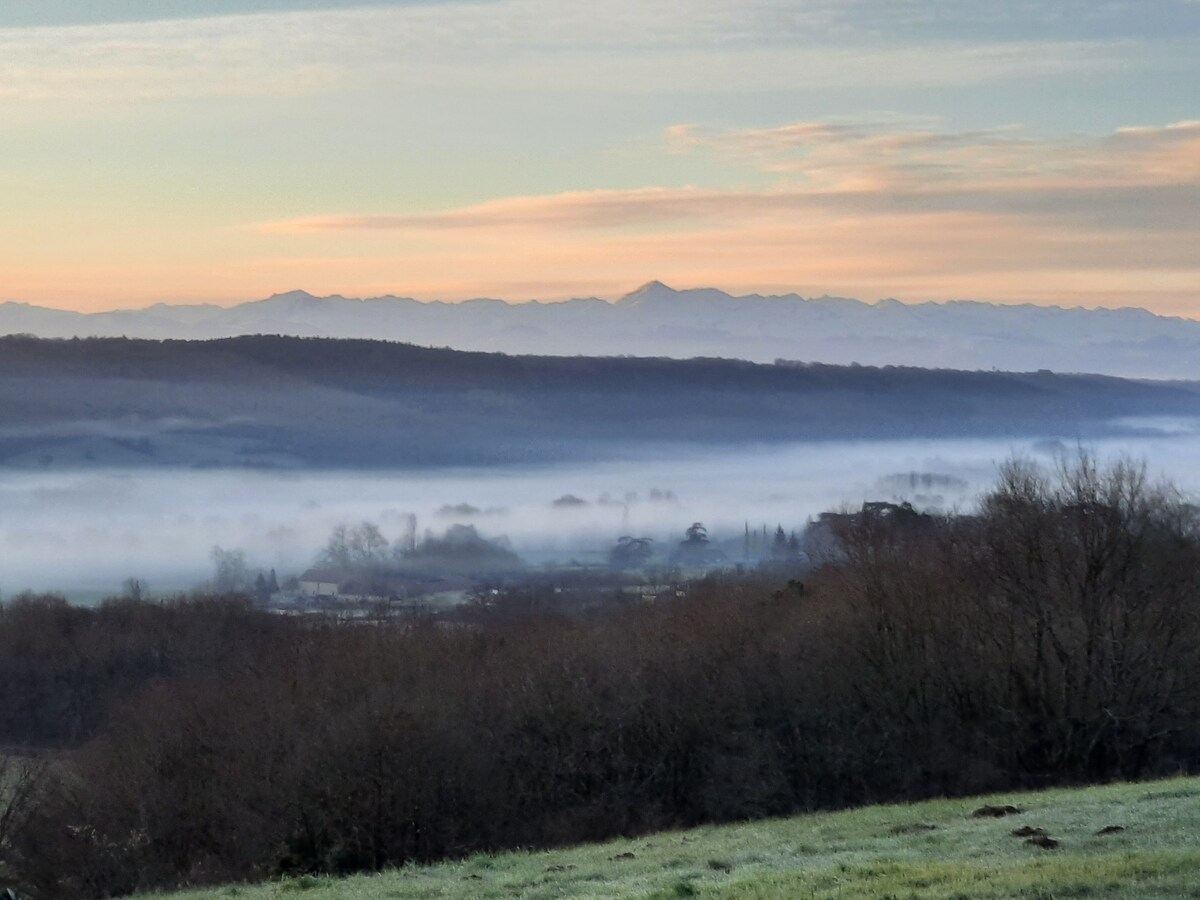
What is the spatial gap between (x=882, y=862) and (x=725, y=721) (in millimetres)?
52552

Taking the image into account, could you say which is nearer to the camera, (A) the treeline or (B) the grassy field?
(B) the grassy field

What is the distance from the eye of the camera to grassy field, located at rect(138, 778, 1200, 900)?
17250 millimetres

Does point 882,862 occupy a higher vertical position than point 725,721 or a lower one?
higher

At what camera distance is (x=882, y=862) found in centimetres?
2119

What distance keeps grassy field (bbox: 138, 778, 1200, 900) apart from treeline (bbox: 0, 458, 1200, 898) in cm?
2343

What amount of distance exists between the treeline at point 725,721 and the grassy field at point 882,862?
2343cm

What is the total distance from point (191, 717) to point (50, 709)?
178ft

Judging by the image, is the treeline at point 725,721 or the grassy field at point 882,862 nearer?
the grassy field at point 882,862

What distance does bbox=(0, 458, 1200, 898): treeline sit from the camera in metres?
58.0

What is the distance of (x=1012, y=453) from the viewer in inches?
2682

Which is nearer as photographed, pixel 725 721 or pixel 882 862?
pixel 882 862

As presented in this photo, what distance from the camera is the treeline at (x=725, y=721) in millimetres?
57969

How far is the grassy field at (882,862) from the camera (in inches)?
679

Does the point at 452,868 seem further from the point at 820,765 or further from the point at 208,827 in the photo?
the point at 820,765
